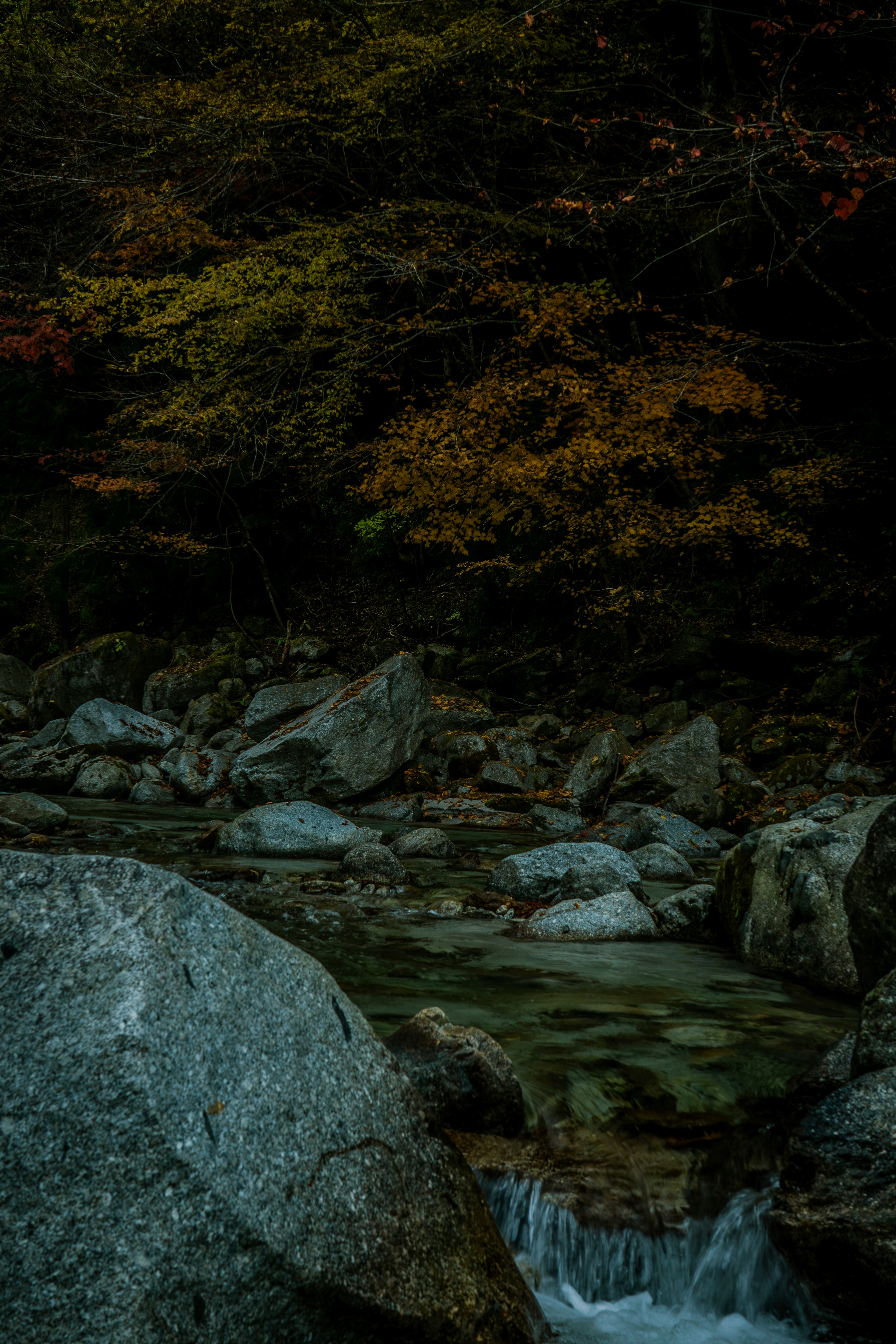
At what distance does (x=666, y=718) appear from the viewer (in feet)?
41.7

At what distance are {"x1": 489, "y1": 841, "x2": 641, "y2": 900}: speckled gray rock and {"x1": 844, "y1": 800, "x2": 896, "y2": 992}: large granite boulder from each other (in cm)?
302

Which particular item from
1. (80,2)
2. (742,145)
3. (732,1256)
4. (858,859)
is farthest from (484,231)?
(732,1256)

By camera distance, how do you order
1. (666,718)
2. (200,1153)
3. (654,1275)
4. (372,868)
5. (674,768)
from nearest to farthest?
(200,1153) → (654,1275) → (372,868) → (674,768) → (666,718)

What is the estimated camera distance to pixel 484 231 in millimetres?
13328

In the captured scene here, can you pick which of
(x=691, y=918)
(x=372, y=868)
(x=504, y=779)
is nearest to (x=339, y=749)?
(x=504, y=779)

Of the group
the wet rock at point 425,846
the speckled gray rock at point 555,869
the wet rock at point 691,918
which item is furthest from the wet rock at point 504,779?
the wet rock at point 691,918

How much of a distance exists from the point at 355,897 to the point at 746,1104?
3.81m

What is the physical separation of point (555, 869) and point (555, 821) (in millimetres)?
3172

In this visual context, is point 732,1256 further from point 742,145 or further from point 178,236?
Result: point 178,236

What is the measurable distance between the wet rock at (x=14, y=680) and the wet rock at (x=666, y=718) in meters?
12.0

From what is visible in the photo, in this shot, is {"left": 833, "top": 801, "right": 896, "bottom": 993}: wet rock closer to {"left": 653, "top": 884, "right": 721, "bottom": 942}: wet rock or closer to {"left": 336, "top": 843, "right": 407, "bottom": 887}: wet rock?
{"left": 653, "top": 884, "right": 721, "bottom": 942}: wet rock

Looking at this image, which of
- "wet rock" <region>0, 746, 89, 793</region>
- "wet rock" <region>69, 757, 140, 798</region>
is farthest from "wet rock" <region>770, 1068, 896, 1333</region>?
"wet rock" <region>0, 746, 89, 793</region>

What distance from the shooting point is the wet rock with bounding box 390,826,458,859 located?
28.0ft

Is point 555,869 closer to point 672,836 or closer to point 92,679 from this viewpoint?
point 672,836
